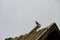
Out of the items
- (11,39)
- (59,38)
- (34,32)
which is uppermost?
(11,39)

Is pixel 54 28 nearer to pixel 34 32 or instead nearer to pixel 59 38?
pixel 59 38

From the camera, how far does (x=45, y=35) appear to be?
14.1 m

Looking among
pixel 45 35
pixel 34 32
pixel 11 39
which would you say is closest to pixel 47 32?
pixel 45 35

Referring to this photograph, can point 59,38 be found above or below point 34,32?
below

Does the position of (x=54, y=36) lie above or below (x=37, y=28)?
below

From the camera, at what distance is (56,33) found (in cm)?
1437

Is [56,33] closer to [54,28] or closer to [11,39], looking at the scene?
[54,28]

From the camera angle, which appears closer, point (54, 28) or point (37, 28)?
point (54, 28)

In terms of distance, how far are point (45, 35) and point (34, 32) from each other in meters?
2.30

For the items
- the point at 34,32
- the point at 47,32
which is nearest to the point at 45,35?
the point at 47,32

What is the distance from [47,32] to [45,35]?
0.73 feet

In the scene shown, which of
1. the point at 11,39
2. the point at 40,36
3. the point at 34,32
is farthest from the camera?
the point at 11,39

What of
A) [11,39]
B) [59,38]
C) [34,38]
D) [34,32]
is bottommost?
[59,38]

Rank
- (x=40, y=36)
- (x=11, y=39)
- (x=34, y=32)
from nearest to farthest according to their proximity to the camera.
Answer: (x=40, y=36), (x=34, y=32), (x=11, y=39)
